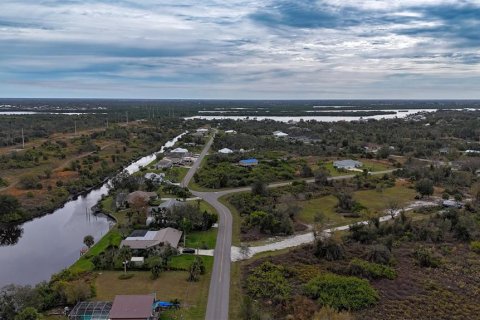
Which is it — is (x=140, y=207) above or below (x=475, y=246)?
above

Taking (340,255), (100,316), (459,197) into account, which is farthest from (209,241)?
(459,197)

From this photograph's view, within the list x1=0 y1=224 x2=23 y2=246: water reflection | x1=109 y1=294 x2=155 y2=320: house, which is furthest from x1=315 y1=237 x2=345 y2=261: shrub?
x1=0 y1=224 x2=23 y2=246: water reflection

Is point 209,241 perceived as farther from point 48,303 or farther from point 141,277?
point 48,303

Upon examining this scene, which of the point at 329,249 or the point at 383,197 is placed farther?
the point at 383,197

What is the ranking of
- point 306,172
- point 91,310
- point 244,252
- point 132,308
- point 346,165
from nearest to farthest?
point 132,308 < point 91,310 < point 244,252 < point 306,172 < point 346,165

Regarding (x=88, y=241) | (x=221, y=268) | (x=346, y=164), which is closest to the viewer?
(x=221, y=268)

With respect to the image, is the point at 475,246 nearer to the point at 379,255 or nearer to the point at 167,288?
the point at 379,255

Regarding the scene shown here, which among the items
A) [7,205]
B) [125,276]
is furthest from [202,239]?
[7,205]
